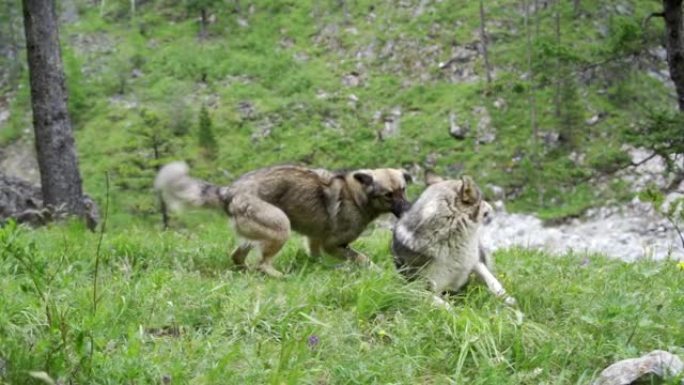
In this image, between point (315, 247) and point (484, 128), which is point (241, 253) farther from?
point (484, 128)

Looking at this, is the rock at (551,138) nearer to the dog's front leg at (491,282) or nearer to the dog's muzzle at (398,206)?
the dog's muzzle at (398,206)

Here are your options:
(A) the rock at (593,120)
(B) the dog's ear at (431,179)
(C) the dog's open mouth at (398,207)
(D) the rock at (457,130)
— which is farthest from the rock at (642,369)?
(A) the rock at (593,120)

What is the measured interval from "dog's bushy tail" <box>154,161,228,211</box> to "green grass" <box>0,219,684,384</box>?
1646 mm

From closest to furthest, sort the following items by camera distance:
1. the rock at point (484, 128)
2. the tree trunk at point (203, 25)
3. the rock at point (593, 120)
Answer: the rock at point (593, 120) → the rock at point (484, 128) → the tree trunk at point (203, 25)

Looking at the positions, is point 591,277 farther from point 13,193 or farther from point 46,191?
point 13,193

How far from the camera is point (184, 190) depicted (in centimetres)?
791

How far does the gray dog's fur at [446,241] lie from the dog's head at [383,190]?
5.67 ft

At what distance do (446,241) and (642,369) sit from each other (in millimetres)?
2362

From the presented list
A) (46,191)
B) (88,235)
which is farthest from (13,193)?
(88,235)

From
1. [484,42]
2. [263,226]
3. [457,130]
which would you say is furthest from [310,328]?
[484,42]

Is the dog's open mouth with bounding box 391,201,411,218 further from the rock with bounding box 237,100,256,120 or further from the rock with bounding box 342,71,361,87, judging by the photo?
the rock with bounding box 342,71,361,87

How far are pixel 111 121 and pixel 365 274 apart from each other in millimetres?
44368

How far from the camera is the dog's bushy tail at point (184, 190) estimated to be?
7.84m

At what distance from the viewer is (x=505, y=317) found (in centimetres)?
Result: 477
